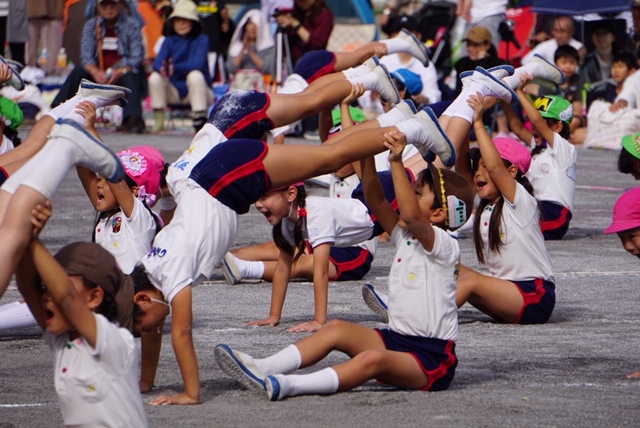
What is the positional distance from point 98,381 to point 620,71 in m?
13.2

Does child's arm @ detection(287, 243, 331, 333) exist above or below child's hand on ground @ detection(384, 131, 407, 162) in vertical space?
below

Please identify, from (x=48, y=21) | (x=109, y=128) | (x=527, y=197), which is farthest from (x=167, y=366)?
(x=48, y=21)

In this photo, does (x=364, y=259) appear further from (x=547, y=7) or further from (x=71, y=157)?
(x=547, y=7)

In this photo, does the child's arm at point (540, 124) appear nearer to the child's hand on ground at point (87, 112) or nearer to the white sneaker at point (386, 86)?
the white sneaker at point (386, 86)

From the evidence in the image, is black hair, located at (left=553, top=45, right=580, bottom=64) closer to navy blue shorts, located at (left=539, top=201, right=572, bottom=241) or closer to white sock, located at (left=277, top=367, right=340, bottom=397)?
navy blue shorts, located at (left=539, top=201, right=572, bottom=241)

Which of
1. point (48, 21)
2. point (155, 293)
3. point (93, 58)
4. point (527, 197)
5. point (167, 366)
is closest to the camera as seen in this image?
point (155, 293)

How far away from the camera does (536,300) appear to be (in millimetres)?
6992

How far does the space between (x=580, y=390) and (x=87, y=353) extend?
2465mm

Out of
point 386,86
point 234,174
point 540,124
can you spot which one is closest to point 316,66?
point 540,124

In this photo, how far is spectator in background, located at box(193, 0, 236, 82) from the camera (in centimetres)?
2152

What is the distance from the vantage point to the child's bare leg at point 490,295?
6.81 m

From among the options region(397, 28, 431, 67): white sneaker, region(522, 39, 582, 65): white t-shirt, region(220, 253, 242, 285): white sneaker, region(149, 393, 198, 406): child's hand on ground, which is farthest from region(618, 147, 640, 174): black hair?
region(522, 39, 582, 65): white t-shirt

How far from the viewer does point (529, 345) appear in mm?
6516

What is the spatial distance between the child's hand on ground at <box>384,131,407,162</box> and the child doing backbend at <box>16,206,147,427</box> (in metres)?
1.70
